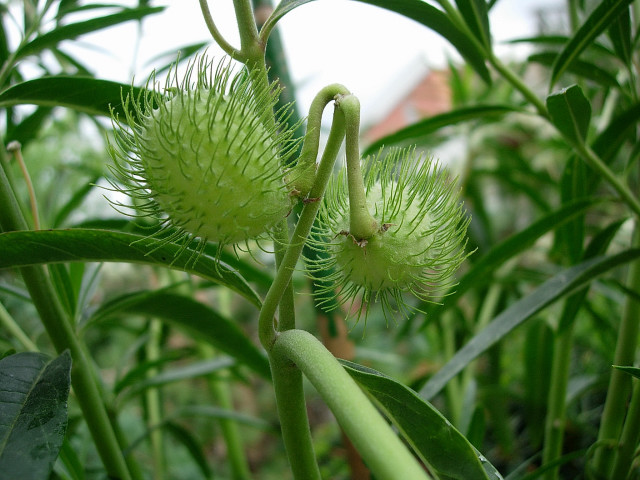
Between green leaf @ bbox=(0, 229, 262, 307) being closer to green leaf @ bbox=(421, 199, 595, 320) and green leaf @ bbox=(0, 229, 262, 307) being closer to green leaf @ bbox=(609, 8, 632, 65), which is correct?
green leaf @ bbox=(421, 199, 595, 320)

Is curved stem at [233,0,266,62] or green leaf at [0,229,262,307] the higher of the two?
curved stem at [233,0,266,62]

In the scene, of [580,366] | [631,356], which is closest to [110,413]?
[631,356]

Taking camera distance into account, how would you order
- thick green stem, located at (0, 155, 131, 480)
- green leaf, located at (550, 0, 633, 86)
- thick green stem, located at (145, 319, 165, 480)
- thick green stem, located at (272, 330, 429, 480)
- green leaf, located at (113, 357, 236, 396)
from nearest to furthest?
1. thick green stem, located at (272, 330, 429, 480)
2. thick green stem, located at (0, 155, 131, 480)
3. green leaf, located at (550, 0, 633, 86)
4. green leaf, located at (113, 357, 236, 396)
5. thick green stem, located at (145, 319, 165, 480)

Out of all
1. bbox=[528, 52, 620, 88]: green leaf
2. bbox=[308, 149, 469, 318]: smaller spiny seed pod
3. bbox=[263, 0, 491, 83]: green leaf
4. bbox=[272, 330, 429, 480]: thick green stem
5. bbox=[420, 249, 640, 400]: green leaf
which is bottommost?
bbox=[420, 249, 640, 400]: green leaf

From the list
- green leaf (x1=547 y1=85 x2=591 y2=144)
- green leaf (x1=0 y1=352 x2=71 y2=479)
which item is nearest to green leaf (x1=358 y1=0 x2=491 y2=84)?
green leaf (x1=547 y1=85 x2=591 y2=144)

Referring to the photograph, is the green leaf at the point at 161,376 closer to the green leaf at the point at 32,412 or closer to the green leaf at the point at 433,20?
the green leaf at the point at 32,412

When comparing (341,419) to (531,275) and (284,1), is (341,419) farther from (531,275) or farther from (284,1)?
(531,275)
